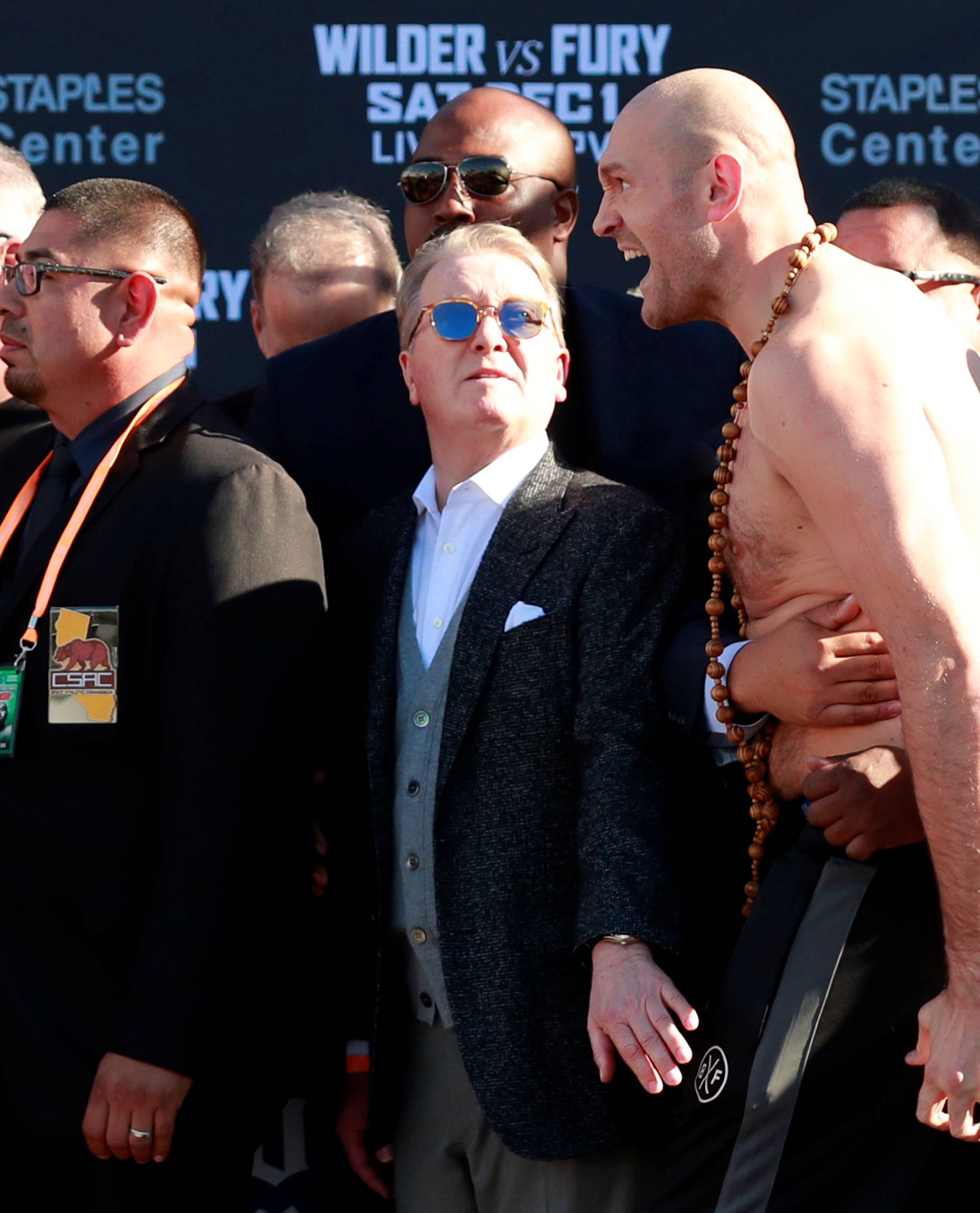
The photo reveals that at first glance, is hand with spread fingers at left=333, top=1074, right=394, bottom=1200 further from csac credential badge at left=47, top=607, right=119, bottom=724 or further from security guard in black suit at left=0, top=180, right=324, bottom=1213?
csac credential badge at left=47, top=607, right=119, bottom=724

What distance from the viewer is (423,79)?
12.6ft

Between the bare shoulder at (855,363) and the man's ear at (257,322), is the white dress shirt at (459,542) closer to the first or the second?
the bare shoulder at (855,363)

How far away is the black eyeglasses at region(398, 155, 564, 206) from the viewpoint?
3.13 meters

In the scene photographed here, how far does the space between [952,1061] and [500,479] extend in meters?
1.14

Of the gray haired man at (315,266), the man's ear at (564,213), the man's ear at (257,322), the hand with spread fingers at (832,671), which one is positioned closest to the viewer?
the hand with spread fingers at (832,671)

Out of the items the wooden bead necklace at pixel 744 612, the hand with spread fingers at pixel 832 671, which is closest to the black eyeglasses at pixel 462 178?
the wooden bead necklace at pixel 744 612

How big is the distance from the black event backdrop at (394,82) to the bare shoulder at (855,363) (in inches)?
74.1

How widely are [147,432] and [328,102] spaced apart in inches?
57.9

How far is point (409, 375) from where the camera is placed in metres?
2.65

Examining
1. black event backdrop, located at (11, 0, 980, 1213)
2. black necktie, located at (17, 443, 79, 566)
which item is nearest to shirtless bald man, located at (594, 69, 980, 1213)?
black necktie, located at (17, 443, 79, 566)

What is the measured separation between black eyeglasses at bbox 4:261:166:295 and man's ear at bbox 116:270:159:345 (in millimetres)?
22

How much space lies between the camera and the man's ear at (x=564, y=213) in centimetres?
326

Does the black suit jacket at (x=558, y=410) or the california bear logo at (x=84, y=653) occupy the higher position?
the black suit jacket at (x=558, y=410)

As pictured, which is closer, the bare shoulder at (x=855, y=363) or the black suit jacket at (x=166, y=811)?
the bare shoulder at (x=855, y=363)
